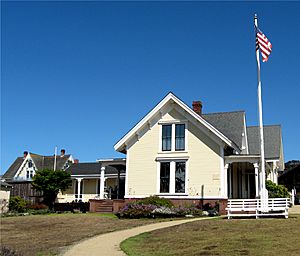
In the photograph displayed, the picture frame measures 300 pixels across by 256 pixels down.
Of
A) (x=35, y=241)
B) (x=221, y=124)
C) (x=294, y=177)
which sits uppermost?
(x=221, y=124)

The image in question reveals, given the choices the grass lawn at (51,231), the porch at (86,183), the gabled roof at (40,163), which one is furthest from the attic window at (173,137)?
the gabled roof at (40,163)

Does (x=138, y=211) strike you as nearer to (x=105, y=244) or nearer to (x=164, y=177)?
(x=164, y=177)

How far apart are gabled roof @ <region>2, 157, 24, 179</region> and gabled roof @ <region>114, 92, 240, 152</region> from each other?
99.1 feet

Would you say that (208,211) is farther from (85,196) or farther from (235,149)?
(85,196)

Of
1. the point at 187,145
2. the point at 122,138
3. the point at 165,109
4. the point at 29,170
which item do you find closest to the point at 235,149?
the point at 187,145

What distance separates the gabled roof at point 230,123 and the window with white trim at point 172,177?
4.86 meters

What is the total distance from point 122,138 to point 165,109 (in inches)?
148

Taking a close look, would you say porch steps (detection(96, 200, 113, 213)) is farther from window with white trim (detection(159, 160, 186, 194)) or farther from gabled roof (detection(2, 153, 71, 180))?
gabled roof (detection(2, 153, 71, 180))

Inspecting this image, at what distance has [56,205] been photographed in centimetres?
3719

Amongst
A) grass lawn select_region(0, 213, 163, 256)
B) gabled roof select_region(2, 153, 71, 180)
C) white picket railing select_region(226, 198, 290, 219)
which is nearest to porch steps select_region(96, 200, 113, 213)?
grass lawn select_region(0, 213, 163, 256)

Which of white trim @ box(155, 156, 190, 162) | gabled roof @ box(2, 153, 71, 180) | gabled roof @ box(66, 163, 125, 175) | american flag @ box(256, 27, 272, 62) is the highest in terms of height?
american flag @ box(256, 27, 272, 62)

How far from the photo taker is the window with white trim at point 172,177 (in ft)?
98.1

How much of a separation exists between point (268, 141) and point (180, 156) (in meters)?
15.1

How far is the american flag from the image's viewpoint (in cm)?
2330
